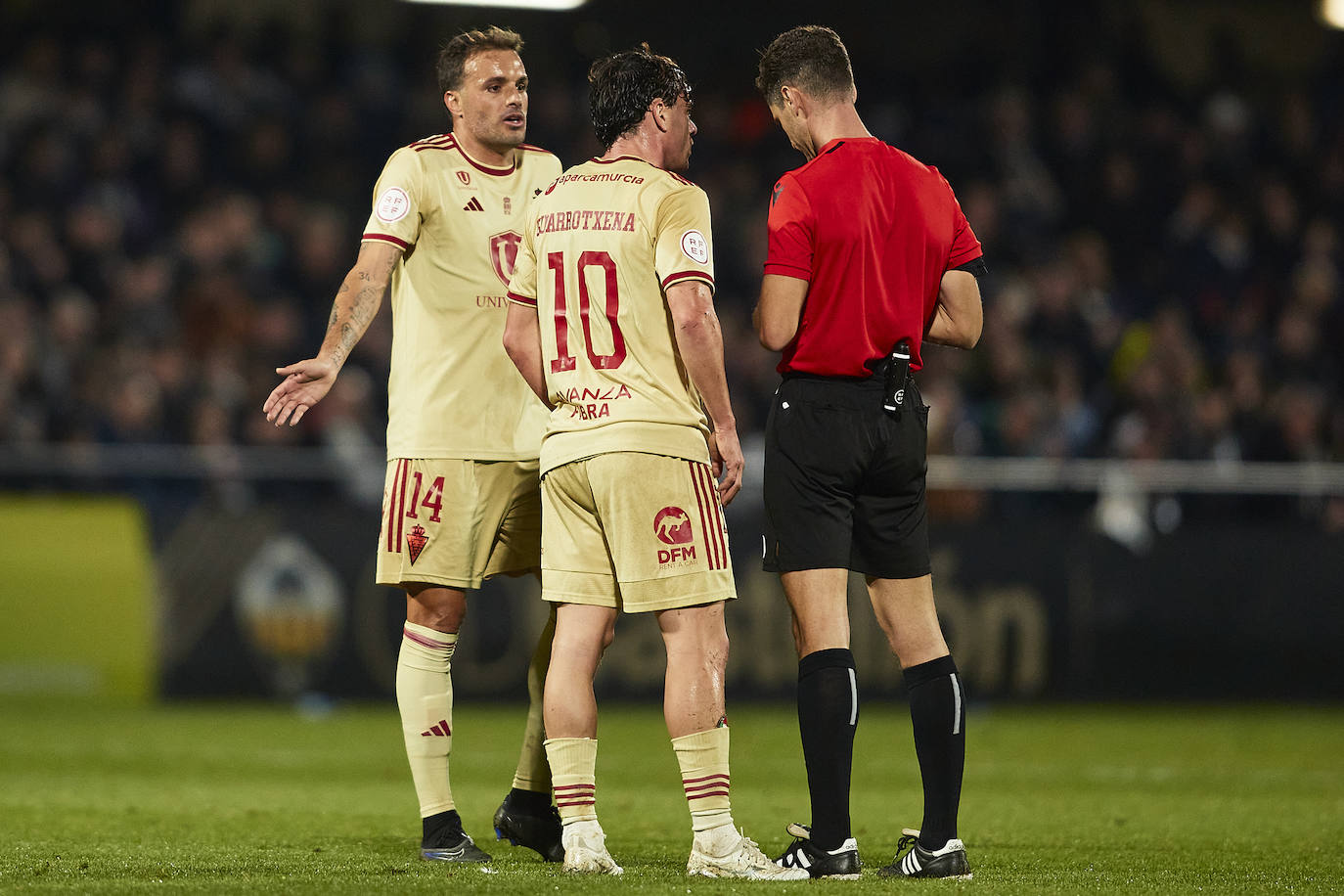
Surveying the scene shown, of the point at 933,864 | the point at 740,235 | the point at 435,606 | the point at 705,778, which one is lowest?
the point at 933,864

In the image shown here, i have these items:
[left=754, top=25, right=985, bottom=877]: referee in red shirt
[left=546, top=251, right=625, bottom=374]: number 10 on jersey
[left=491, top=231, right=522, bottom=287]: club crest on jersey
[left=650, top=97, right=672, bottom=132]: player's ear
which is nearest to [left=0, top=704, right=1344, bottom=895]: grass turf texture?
[left=754, top=25, right=985, bottom=877]: referee in red shirt

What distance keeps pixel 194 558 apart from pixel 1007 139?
9950mm

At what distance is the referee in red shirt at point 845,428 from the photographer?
5.10 m

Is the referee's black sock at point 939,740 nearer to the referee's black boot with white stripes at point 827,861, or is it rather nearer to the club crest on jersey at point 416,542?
the referee's black boot with white stripes at point 827,861

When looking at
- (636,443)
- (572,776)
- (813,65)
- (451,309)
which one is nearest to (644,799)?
(572,776)

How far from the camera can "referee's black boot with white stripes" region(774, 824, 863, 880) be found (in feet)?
16.4

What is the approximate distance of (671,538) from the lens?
5156 mm

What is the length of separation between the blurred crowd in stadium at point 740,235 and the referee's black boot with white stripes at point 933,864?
26.6 feet

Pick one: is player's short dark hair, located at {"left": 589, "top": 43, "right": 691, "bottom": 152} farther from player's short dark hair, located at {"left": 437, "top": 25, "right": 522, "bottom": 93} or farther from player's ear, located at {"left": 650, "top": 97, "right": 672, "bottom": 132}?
player's short dark hair, located at {"left": 437, "top": 25, "right": 522, "bottom": 93}

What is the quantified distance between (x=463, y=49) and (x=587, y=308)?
4.21 feet

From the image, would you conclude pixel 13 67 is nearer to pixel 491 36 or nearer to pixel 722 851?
pixel 491 36

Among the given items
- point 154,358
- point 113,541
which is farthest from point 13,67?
point 113,541

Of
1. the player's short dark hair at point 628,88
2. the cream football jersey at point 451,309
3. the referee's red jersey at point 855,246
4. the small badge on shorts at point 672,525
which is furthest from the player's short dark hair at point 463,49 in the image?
the small badge on shorts at point 672,525

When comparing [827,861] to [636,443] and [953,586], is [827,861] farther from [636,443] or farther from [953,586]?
[953,586]
